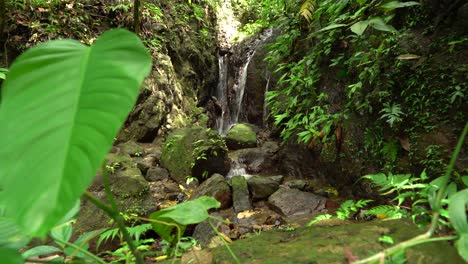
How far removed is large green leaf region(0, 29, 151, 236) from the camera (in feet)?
1.19

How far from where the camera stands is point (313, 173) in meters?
4.76

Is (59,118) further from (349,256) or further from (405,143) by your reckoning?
(405,143)

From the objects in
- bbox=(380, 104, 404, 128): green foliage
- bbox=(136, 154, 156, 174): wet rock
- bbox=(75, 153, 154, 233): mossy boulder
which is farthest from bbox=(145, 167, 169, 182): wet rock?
bbox=(380, 104, 404, 128): green foliage

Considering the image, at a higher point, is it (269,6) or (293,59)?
(269,6)

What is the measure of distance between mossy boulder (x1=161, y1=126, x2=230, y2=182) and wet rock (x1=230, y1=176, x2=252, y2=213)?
964mm

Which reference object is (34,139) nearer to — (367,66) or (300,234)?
(300,234)

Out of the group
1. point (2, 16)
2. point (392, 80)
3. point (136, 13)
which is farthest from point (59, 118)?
point (136, 13)

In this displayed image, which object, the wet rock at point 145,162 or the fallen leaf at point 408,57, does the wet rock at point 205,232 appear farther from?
the fallen leaf at point 408,57

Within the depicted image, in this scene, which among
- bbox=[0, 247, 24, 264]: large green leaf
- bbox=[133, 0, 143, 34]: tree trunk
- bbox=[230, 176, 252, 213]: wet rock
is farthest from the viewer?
bbox=[133, 0, 143, 34]: tree trunk

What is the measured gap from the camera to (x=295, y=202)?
4109 millimetres

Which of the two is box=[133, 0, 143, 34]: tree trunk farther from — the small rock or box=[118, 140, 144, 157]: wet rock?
the small rock

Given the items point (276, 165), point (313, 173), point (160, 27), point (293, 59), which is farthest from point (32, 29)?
point (313, 173)

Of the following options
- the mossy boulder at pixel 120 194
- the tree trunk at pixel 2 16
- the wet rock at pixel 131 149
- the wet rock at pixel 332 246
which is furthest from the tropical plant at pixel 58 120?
the tree trunk at pixel 2 16

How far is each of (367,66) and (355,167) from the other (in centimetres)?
124
